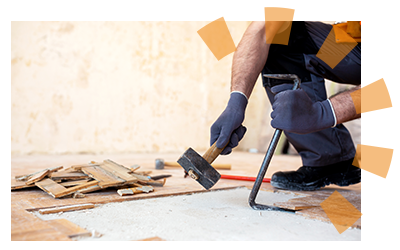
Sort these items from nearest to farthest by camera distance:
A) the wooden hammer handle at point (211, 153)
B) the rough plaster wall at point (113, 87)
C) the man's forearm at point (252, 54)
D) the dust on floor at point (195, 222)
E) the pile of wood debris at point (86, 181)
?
the dust on floor at point (195, 222), the wooden hammer handle at point (211, 153), the pile of wood debris at point (86, 181), the man's forearm at point (252, 54), the rough plaster wall at point (113, 87)

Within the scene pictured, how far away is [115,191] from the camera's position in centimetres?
165

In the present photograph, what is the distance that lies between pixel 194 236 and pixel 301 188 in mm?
1123

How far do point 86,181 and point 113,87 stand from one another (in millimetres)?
3712

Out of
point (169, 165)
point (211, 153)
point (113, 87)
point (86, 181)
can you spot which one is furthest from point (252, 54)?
point (113, 87)

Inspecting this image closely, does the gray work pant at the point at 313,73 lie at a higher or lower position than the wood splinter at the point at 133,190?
higher

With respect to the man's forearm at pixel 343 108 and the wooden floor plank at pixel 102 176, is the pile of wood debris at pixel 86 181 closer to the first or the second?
the wooden floor plank at pixel 102 176

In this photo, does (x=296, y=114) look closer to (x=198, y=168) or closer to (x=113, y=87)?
(x=198, y=168)

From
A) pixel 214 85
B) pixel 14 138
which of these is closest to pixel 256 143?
pixel 214 85

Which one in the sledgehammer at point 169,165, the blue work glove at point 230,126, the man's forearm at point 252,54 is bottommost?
the sledgehammer at point 169,165

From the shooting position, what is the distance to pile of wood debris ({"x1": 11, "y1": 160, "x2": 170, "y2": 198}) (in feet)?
4.94

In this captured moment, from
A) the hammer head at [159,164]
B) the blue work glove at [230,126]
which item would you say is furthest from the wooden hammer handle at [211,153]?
the hammer head at [159,164]

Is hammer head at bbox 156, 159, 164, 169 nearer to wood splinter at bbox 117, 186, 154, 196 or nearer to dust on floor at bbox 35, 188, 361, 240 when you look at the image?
wood splinter at bbox 117, 186, 154, 196

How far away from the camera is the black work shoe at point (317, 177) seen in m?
1.87

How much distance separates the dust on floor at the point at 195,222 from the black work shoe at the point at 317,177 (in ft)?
1.63
